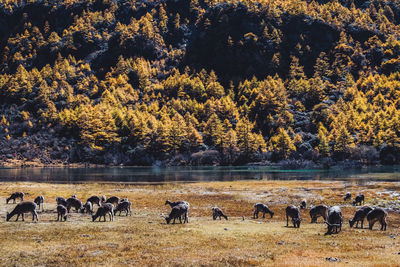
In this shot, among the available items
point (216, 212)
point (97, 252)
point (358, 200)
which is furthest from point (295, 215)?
point (358, 200)

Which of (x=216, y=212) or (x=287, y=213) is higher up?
(x=287, y=213)

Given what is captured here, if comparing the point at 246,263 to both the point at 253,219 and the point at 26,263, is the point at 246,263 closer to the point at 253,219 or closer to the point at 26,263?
the point at 26,263

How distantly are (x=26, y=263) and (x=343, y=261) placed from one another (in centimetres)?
1620

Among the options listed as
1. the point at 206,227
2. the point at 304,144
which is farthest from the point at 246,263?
the point at 304,144

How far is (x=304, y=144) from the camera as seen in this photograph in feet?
638

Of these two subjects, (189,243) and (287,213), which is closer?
(189,243)

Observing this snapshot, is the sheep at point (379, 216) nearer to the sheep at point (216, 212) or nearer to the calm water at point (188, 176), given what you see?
the sheep at point (216, 212)

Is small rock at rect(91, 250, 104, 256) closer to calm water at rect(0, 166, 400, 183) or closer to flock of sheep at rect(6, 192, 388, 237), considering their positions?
flock of sheep at rect(6, 192, 388, 237)

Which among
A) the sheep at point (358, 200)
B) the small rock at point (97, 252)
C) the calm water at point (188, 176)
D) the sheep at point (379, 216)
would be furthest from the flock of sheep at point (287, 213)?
the calm water at point (188, 176)

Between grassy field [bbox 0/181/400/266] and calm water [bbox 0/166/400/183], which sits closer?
grassy field [bbox 0/181/400/266]

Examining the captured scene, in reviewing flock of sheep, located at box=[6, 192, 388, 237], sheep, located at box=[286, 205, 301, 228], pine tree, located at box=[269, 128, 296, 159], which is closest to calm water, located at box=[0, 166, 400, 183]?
flock of sheep, located at box=[6, 192, 388, 237]

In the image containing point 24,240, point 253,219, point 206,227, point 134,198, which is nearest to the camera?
point 24,240

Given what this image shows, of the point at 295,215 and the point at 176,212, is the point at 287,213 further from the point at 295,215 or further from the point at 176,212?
the point at 176,212

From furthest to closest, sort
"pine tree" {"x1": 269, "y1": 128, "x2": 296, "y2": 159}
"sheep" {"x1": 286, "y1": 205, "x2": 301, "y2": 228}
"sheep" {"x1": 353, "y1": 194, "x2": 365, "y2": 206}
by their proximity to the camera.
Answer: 1. "pine tree" {"x1": 269, "y1": 128, "x2": 296, "y2": 159}
2. "sheep" {"x1": 353, "y1": 194, "x2": 365, "y2": 206}
3. "sheep" {"x1": 286, "y1": 205, "x2": 301, "y2": 228}
